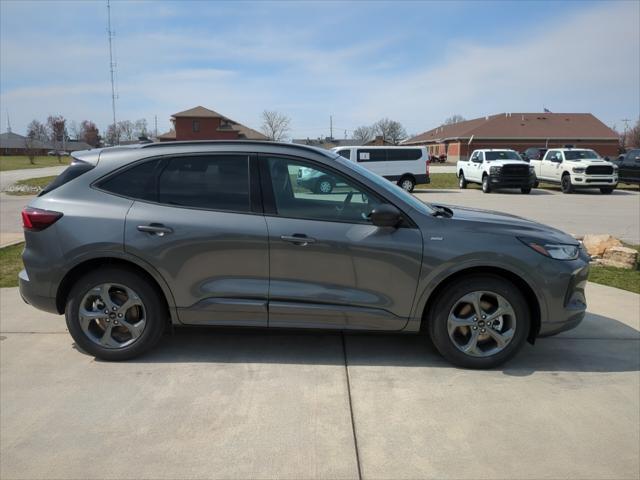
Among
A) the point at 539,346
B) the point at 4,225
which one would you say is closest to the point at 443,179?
the point at 4,225

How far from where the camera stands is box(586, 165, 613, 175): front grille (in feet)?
71.7

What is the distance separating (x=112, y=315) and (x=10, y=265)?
435 cm

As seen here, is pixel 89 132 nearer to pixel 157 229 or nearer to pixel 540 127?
pixel 540 127

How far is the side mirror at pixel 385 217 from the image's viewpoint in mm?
3670

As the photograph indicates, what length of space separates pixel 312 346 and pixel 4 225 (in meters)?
9.99

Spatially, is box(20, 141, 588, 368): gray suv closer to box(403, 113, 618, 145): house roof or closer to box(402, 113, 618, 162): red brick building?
box(402, 113, 618, 162): red brick building

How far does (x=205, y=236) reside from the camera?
148 inches

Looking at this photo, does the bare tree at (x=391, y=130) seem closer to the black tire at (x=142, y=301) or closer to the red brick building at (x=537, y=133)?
the red brick building at (x=537, y=133)

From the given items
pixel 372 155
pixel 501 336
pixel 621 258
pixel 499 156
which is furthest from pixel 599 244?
pixel 499 156

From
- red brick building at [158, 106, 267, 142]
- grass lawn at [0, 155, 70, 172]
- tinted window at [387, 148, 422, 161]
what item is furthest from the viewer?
red brick building at [158, 106, 267, 142]

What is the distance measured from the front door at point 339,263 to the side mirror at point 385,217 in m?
0.07

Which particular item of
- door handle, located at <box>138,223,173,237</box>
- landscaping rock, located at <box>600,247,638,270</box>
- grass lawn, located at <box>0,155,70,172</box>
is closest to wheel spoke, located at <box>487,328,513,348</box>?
door handle, located at <box>138,223,173,237</box>

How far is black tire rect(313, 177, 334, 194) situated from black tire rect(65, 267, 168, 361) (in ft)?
5.03

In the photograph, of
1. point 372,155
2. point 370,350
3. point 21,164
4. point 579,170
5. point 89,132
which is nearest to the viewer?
point 370,350
